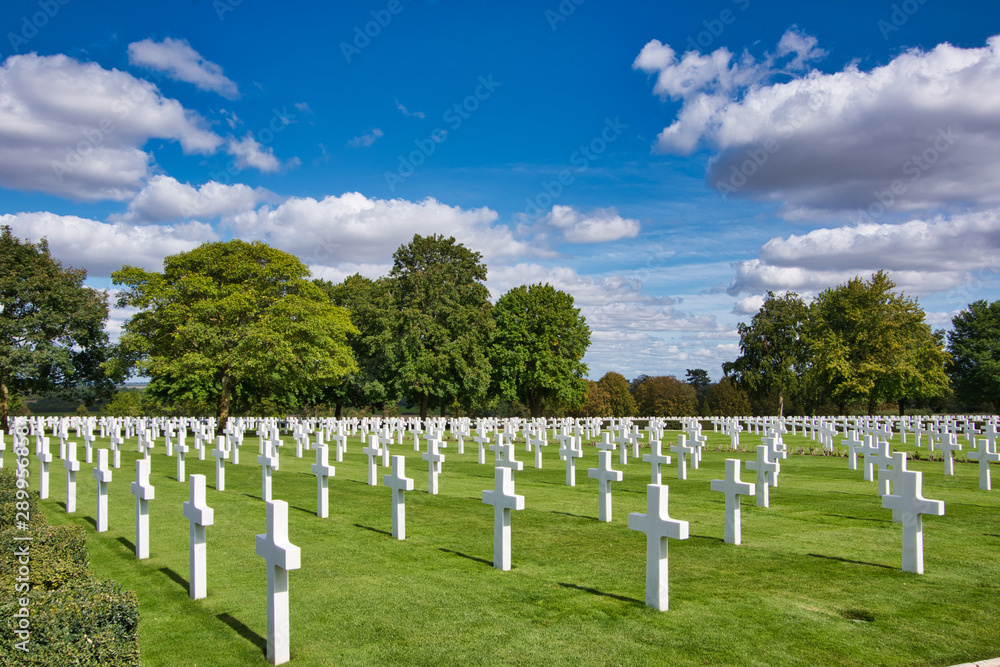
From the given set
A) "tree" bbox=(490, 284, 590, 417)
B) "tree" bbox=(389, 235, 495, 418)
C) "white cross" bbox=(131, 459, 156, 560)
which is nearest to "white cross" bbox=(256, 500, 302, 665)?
"white cross" bbox=(131, 459, 156, 560)

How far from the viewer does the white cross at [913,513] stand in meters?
6.61

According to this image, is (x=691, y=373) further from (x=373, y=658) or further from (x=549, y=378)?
(x=373, y=658)

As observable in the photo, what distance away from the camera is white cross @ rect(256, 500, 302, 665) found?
443 centimetres

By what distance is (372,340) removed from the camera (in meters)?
39.8

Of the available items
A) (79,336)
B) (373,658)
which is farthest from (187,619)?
(79,336)

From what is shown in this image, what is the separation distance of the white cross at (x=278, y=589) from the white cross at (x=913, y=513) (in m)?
5.86

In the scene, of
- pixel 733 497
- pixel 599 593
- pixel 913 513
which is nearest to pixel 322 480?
pixel 599 593

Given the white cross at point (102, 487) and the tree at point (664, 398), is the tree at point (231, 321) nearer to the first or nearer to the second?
the white cross at point (102, 487)

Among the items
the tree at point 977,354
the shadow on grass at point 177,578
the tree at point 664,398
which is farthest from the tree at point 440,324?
the tree at point 977,354

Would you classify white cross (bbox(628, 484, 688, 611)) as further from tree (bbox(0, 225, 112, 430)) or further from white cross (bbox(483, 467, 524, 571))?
tree (bbox(0, 225, 112, 430))

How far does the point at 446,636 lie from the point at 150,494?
402 centimetres

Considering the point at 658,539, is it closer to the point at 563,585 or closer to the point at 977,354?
the point at 563,585

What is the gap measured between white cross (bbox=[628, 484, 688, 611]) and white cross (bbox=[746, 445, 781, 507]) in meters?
5.25

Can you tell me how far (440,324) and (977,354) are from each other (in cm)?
4629
